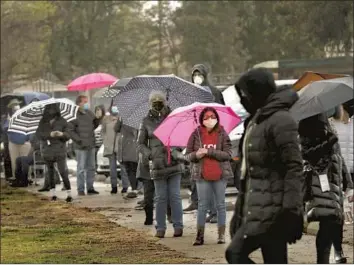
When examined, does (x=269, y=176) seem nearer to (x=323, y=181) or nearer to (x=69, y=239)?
(x=323, y=181)

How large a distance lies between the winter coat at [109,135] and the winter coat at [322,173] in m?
11.0

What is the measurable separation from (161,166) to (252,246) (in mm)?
6259

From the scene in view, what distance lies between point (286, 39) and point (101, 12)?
1887 centimetres

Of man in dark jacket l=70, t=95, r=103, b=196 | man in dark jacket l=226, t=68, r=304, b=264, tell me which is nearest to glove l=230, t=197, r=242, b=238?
man in dark jacket l=226, t=68, r=304, b=264

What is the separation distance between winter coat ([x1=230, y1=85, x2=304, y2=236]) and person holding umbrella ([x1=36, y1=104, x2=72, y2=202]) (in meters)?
12.6

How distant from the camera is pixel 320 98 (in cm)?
995

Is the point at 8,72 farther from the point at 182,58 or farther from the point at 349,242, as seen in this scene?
the point at 349,242

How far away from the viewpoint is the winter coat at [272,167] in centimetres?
693

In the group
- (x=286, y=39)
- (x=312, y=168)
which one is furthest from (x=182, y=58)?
(x=312, y=168)

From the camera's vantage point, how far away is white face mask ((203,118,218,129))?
12.3 meters

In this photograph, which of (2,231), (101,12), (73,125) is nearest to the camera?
(2,231)

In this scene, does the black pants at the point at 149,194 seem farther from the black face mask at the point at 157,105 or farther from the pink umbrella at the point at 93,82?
A: the pink umbrella at the point at 93,82

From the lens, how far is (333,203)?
9695 millimetres

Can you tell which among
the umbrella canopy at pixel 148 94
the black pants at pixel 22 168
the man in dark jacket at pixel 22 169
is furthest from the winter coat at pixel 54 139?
the umbrella canopy at pixel 148 94
